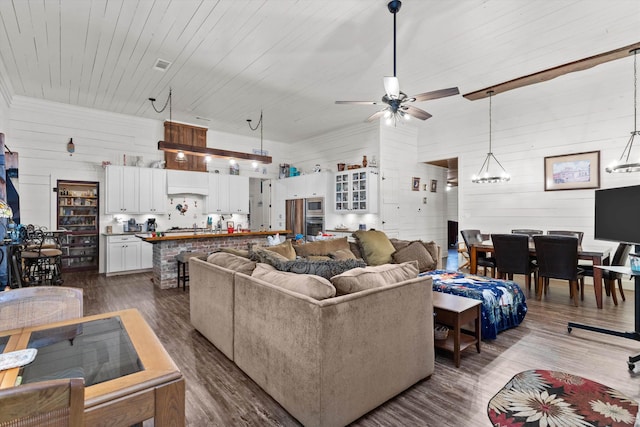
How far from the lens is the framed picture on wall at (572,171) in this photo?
553 cm

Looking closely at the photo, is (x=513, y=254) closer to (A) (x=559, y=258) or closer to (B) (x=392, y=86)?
(A) (x=559, y=258)

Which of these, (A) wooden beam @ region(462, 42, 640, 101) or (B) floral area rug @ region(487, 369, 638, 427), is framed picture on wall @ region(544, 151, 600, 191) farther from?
(B) floral area rug @ region(487, 369, 638, 427)

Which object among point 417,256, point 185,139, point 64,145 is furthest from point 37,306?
point 185,139

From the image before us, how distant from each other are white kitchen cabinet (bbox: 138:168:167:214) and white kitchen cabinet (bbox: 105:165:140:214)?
0.10 meters

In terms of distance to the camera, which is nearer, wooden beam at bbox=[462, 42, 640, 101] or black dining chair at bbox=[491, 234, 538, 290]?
wooden beam at bbox=[462, 42, 640, 101]

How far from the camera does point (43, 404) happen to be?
2.19 feet

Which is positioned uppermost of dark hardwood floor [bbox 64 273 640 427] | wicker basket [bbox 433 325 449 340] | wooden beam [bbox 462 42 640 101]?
wooden beam [bbox 462 42 640 101]

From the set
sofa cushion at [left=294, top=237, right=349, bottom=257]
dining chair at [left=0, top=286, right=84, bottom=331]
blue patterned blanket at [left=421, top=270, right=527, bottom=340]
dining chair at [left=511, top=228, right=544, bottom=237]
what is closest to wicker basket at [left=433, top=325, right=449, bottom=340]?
blue patterned blanket at [left=421, top=270, right=527, bottom=340]

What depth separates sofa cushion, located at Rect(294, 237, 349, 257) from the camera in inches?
170

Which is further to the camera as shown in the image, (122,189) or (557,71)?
(122,189)

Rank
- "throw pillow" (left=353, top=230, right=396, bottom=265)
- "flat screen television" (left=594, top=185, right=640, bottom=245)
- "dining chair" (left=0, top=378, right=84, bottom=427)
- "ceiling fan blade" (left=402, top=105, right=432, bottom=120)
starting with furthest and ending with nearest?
"throw pillow" (left=353, top=230, right=396, bottom=265) → "ceiling fan blade" (left=402, top=105, right=432, bottom=120) → "flat screen television" (left=594, top=185, right=640, bottom=245) → "dining chair" (left=0, top=378, right=84, bottom=427)

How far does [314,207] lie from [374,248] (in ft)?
11.2

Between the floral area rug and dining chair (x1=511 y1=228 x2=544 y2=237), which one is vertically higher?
dining chair (x1=511 y1=228 x2=544 y2=237)

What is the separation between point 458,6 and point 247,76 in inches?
123
